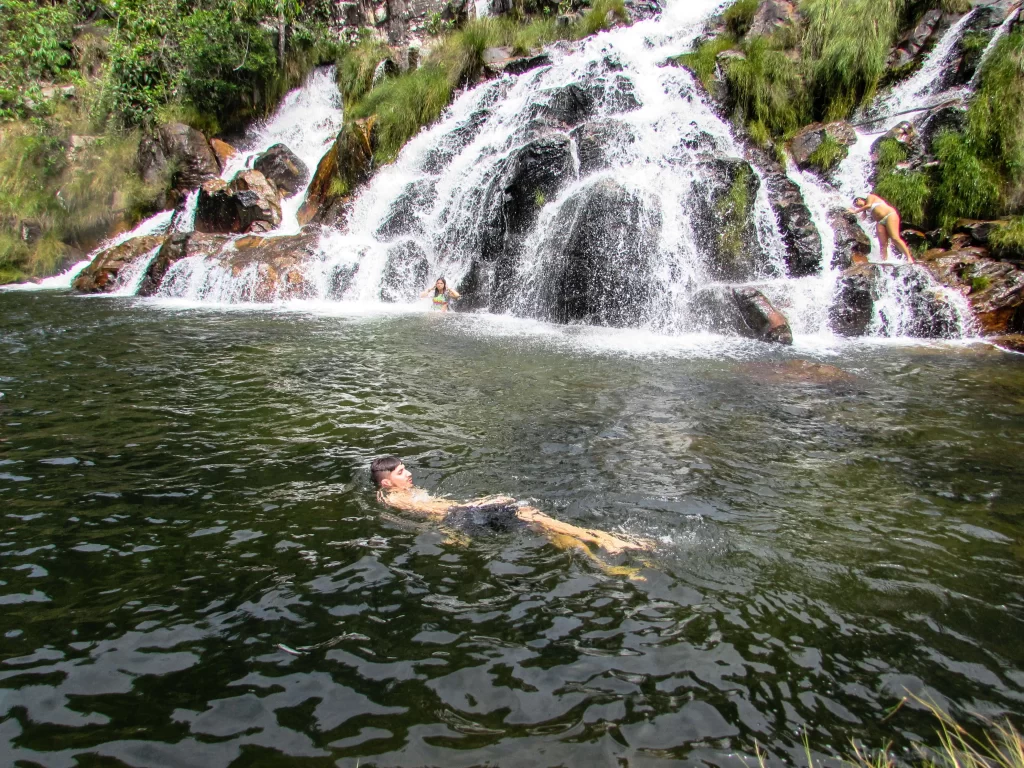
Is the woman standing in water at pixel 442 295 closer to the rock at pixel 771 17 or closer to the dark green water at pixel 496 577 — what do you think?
the dark green water at pixel 496 577

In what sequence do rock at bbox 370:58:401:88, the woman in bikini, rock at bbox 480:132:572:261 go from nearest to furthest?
the woman in bikini, rock at bbox 480:132:572:261, rock at bbox 370:58:401:88

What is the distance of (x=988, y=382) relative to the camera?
9.51 metres

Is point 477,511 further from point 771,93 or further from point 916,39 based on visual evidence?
point 916,39

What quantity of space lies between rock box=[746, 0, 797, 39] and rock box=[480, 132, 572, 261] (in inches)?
319

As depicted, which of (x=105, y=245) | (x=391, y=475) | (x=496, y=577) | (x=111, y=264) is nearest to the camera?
(x=496, y=577)

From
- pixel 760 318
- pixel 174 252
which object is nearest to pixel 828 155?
pixel 760 318

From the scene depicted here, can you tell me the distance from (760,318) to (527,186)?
23.0ft

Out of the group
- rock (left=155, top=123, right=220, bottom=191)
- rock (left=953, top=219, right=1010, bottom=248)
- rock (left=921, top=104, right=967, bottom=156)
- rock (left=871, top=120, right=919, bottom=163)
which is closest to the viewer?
rock (left=953, top=219, right=1010, bottom=248)

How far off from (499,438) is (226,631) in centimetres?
373

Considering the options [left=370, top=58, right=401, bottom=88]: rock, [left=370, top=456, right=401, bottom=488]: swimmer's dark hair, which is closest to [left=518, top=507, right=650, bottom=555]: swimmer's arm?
[left=370, top=456, right=401, bottom=488]: swimmer's dark hair

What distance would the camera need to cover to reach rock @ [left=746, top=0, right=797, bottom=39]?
19.7m

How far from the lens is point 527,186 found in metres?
16.7

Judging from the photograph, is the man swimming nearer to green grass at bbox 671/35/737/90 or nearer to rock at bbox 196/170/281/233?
green grass at bbox 671/35/737/90

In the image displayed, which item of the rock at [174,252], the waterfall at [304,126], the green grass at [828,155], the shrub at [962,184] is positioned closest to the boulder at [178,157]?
the waterfall at [304,126]
